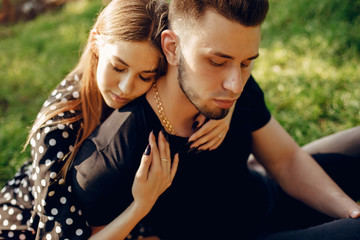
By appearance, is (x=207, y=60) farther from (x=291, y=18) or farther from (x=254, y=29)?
(x=291, y=18)

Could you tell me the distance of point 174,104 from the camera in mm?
2039

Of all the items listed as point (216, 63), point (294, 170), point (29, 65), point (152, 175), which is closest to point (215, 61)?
point (216, 63)

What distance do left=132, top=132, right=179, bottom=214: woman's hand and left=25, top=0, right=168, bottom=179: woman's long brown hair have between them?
0.46 metres

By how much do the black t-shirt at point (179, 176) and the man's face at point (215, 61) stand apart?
294 millimetres

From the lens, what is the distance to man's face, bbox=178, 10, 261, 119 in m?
1.72

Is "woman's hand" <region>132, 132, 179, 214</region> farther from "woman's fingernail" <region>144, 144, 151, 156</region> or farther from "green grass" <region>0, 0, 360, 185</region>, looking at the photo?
"green grass" <region>0, 0, 360, 185</region>

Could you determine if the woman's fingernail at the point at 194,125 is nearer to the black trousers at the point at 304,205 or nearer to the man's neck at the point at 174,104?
the man's neck at the point at 174,104

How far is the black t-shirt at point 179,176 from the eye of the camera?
6.11ft

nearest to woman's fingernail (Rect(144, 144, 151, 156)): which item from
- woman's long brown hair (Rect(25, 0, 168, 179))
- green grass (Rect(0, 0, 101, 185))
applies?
woman's long brown hair (Rect(25, 0, 168, 179))

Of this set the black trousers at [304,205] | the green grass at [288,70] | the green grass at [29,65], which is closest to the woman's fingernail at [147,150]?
the black trousers at [304,205]

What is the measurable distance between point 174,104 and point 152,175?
0.46 m

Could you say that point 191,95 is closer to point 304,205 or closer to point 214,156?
point 214,156

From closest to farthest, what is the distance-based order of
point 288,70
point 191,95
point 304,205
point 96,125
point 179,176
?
point 191,95
point 179,176
point 96,125
point 304,205
point 288,70

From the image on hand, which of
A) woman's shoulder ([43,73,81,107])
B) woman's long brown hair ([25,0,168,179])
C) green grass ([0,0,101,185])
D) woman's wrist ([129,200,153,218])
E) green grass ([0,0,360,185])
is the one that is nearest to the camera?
woman's wrist ([129,200,153,218])
